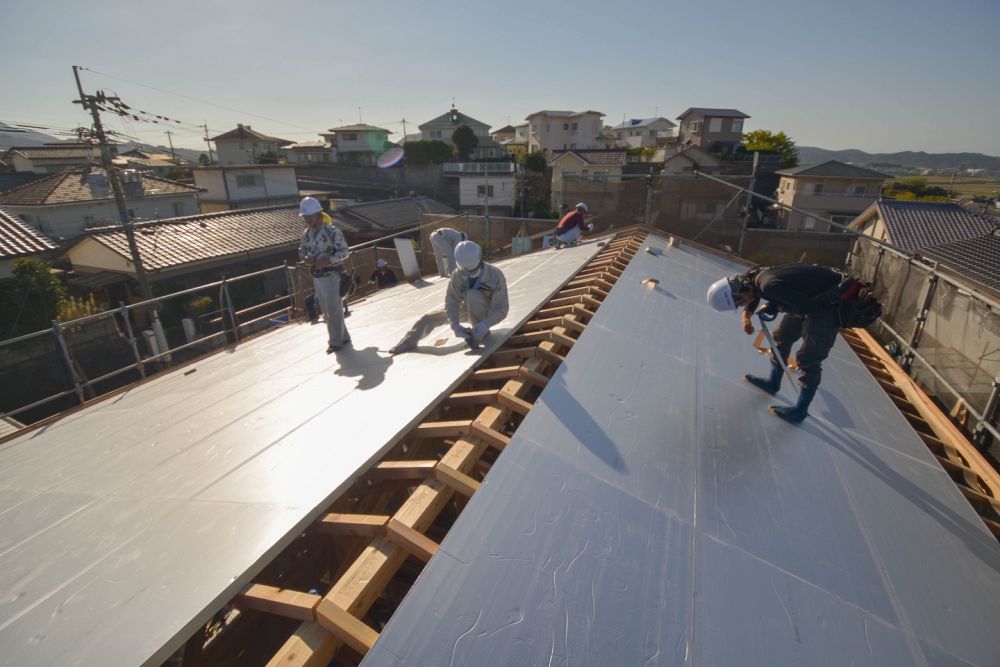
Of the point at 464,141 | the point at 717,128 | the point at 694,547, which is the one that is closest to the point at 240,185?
the point at 464,141

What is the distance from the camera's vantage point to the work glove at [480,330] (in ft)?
14.1

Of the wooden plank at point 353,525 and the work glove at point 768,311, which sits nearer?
the wooden plank at point 353,525

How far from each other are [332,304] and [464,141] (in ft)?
136

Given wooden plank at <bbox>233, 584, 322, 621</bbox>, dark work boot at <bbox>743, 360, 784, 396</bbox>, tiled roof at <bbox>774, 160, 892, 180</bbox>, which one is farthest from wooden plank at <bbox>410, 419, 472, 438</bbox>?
tiled roof at <bbox>774, 160, 892, 180</bbox>

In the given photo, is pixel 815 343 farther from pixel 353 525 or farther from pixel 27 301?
pixel 27 301

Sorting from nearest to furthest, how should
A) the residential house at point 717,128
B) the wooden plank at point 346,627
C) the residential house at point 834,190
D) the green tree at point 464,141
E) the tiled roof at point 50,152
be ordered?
the wooden plank at point 346,627, the residential house at point 834,190, the tiled roof at point 50,152, the green tree at point 464,141, the residential house at point 717,128

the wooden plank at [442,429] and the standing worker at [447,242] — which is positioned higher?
the standing worker at [447,242]

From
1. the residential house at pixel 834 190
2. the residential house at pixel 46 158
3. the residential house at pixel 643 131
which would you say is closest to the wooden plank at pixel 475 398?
the residential house at pixel 834 190

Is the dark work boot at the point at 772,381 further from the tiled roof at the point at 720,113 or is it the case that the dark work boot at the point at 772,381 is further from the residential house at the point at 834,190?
the tiled roof at the point at 720,113

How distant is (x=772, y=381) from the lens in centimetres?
435

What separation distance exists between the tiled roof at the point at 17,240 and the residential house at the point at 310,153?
37.6m

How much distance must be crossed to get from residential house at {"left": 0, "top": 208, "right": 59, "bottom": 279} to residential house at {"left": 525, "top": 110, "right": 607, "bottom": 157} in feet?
150

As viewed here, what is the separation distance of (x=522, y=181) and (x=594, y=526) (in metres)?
35.5

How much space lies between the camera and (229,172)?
2988 centimetres
